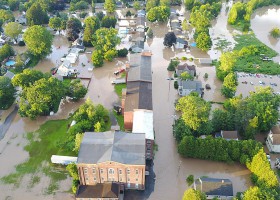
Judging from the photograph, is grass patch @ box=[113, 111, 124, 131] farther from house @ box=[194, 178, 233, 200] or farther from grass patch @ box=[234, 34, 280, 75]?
grass patch @ box=[234, 34, 280, 75]

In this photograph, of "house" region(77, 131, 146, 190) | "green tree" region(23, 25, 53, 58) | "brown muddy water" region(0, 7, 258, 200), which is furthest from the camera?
"green tree" region(23, 25, 53, 58)

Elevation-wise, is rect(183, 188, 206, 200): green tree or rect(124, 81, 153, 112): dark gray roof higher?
rect(124, 81, 153, 112): dark gray roof

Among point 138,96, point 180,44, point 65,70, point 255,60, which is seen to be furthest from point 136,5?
point 138,96

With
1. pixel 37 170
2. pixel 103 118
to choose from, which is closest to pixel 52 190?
pixel 37 170

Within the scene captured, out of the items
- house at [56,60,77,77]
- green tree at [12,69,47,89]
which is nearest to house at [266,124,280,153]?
green tree at [12,69,47,89]

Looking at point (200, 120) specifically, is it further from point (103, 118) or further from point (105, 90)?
point (105, 90)
